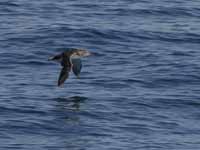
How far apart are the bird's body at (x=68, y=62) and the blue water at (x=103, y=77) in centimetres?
87

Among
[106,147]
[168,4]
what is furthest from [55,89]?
[168,4]

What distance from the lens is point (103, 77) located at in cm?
3075

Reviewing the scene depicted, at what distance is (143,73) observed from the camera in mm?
31281

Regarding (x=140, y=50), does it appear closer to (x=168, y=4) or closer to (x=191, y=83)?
(x=191, y=83)

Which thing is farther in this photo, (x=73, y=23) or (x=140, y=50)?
(x=73, y=23)

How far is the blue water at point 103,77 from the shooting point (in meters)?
25.4

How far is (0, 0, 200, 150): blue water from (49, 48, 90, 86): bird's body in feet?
2.84

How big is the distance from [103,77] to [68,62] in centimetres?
323

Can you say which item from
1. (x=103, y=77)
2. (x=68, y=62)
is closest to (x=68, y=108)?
(x=68, y=62)

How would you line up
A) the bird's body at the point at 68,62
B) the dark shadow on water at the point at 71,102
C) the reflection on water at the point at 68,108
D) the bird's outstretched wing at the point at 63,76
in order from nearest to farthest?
1. the reflection on water at the point at 68,108
2. the bird's outstretched wing at the point at 63,76
3. the bird's body at the point at 68,62
4. the dark shadow on water at the point at 71,102

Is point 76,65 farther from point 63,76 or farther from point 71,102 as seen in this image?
point 63,76

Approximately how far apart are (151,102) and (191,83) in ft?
7.91

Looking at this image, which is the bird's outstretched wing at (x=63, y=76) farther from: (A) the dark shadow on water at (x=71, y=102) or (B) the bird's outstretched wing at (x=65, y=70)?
(A) the dark shadow on water at (x=71, y=102)

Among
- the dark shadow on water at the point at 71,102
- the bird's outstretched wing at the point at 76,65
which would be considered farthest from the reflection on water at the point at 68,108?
the bird's outstretched wing at the point at 76,65
